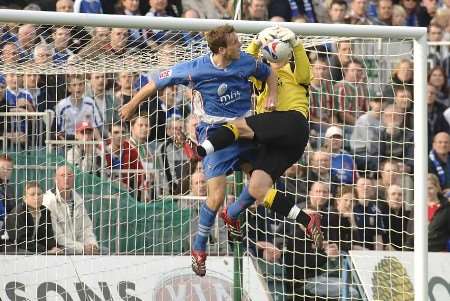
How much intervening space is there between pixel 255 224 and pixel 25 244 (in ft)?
6.91

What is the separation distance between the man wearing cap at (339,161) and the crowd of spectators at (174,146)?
0.04ft

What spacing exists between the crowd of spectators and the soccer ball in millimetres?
1232

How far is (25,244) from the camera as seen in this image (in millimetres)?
12883

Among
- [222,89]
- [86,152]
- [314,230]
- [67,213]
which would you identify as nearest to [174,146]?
[86,152]

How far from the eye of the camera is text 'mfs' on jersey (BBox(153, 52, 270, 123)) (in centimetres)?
1166

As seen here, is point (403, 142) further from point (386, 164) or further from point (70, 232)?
point (70, 232)

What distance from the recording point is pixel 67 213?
12.8 meters

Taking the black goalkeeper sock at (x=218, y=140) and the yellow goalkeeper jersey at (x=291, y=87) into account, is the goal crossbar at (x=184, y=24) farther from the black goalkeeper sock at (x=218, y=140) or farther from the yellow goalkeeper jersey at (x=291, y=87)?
the black goalkeeper sock at (x=218, y=140)

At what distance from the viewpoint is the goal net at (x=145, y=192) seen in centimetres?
1273

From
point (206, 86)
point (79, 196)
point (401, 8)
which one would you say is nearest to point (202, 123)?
point (206, 86)

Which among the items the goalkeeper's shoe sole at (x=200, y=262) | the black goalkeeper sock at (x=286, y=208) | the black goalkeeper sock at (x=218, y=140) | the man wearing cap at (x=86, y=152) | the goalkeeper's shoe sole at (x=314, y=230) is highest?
the black goalkeeper sock at (x=218, y=140)

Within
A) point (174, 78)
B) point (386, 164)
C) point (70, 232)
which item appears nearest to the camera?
point (174, 78)

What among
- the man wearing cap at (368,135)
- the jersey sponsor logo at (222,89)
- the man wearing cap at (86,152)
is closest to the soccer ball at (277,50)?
the jersey sponsor logo at (222,89)

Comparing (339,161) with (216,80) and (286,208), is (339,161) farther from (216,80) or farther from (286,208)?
(216,80)
